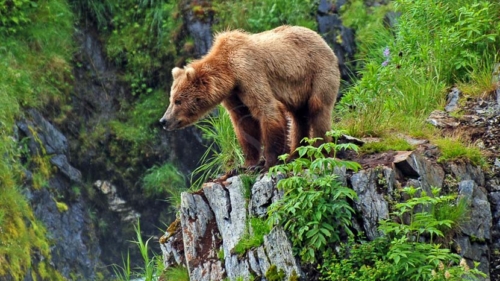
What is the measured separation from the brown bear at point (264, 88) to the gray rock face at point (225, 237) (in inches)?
17.2

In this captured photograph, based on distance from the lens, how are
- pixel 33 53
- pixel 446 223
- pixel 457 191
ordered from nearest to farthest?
pixel 446 223, pixel 457 191, pixel 33 53

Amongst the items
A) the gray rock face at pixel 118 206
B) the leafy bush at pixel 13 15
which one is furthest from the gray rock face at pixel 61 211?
the leafy bush at pixel 13 15

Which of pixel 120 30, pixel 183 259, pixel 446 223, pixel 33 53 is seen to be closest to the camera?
pixel 446 223

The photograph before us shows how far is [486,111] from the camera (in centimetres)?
953

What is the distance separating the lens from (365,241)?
7.62m

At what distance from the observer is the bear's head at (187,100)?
8.73 meters

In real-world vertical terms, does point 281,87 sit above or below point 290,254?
above

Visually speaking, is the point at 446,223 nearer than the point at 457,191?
Yes

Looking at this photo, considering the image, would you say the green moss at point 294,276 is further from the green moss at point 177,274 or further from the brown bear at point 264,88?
the green moss at point 177,274

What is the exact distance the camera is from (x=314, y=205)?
7.58 meters

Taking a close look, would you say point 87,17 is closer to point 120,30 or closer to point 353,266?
point 120,30

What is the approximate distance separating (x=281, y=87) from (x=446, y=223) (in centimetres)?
211

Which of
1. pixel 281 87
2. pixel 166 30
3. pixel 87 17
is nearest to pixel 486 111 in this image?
pixel 281 87

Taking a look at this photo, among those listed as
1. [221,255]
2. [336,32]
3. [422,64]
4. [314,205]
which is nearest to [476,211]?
[314,205]
